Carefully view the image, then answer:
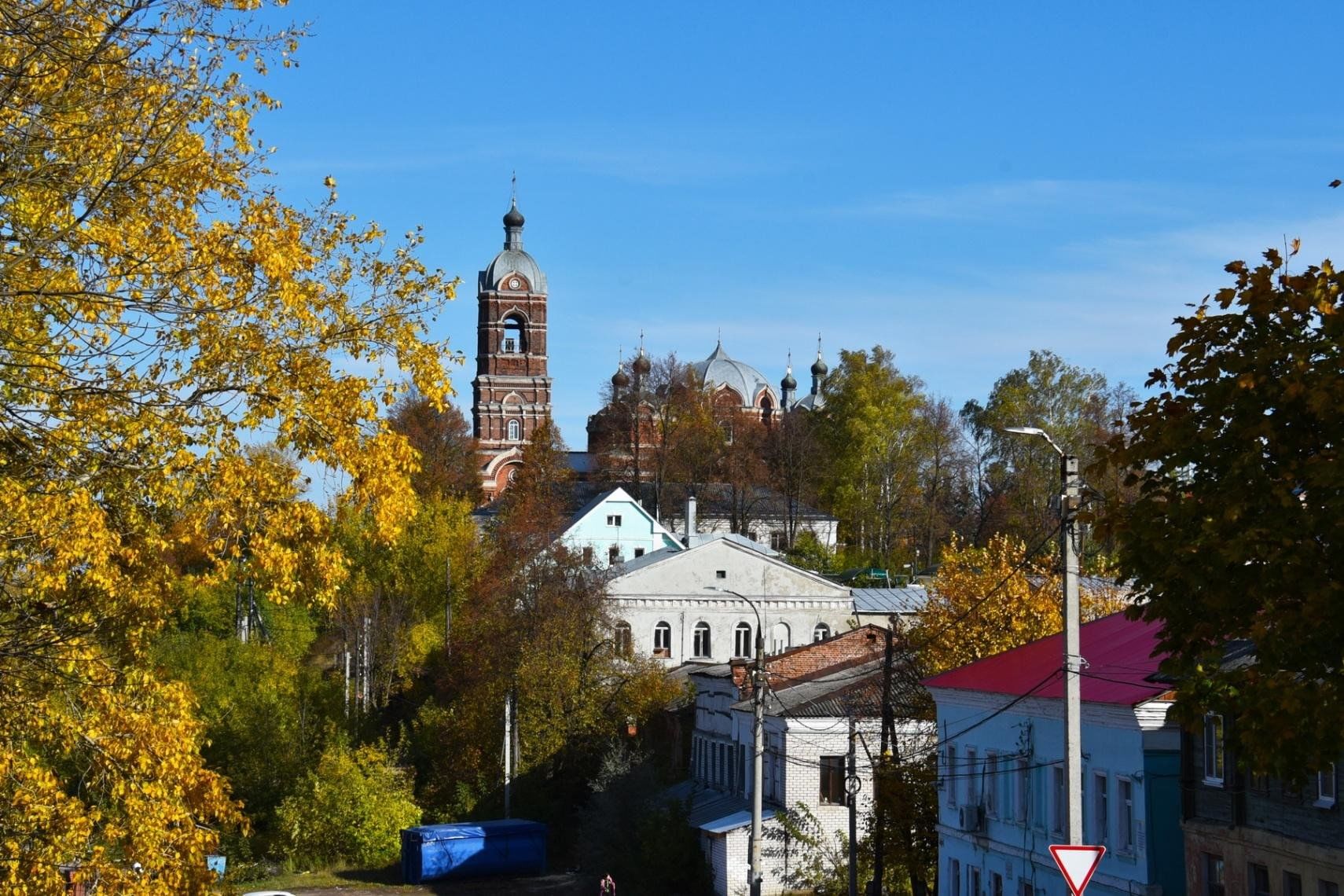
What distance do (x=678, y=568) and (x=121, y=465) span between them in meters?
57.5

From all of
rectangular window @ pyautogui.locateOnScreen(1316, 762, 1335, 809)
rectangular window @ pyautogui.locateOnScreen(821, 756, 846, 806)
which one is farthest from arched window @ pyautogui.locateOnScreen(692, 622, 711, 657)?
rectangular window @ pyautogui.locateOnScreen(1316, 762, 1335, 809)

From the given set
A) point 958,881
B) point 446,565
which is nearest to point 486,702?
point 446,565

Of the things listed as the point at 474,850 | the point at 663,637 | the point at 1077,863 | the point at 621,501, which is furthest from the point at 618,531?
the point at 1077,863

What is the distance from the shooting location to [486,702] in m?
57.0

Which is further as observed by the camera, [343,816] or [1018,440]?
[1018,440]

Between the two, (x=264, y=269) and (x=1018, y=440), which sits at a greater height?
(x=1018, y=440)

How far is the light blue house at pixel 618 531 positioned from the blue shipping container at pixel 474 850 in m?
30.3

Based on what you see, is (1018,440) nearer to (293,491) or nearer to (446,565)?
(446,565)

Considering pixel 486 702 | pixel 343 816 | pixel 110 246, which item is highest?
pixel 110 246

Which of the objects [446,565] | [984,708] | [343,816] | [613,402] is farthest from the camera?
[613,402]

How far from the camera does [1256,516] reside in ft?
44.4

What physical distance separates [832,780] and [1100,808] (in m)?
17.0

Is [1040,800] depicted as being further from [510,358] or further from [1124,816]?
[510,358]

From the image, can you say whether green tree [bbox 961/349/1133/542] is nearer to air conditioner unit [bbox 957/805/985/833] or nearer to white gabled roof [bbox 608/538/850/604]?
white gabled roof [bbox 608/538/850/604]
